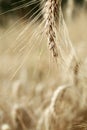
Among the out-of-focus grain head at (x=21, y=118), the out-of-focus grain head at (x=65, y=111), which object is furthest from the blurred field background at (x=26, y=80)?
the out-of-focus grain head at (x=65, y=111)

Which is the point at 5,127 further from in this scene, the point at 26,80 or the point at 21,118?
the point at 26,80

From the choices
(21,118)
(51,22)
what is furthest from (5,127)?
(51,22)

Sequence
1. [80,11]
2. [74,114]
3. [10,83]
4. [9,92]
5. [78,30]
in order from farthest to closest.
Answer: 1. [80,11]
2. [78,30]
3. [10,83]
4. [9,92]
5. [74,114]

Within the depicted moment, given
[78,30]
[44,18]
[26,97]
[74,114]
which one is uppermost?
[78,30]

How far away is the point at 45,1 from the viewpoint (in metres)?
1.99

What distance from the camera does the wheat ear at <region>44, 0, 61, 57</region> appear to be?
189cm

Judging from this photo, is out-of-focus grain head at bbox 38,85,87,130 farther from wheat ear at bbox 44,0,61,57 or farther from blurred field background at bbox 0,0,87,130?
wheat ear at bbox 44,0,61,57

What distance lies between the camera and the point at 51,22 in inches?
75.2

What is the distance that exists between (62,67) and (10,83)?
1498 millimetres

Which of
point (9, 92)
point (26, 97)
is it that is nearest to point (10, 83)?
point (9, 92)

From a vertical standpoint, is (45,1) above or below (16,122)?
above

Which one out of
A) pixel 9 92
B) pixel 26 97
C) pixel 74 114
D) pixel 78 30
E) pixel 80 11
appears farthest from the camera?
pixel 80 11

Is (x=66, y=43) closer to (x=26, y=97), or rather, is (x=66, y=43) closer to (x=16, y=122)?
(x=16, y=122)

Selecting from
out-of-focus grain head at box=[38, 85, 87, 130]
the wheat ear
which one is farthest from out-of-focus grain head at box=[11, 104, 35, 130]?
the wheat ear
